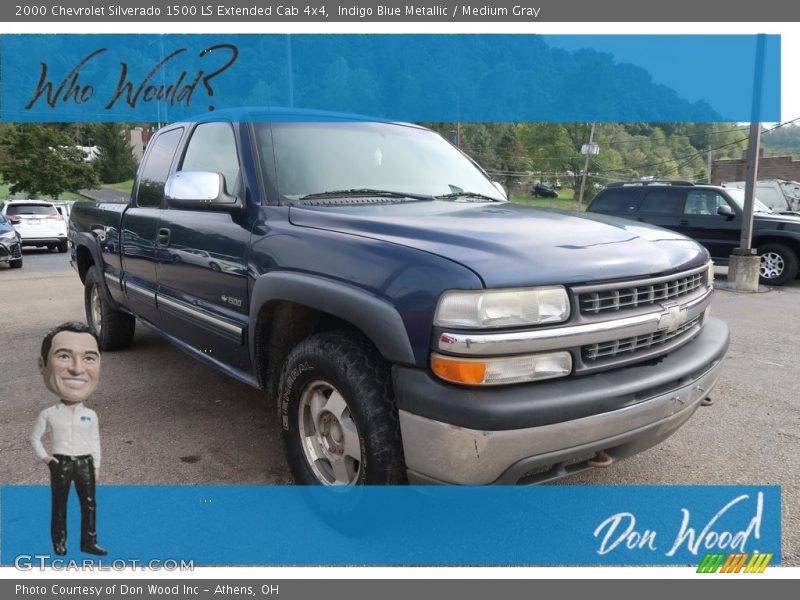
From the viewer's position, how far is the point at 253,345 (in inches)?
119

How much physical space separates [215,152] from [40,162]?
36.0 metres

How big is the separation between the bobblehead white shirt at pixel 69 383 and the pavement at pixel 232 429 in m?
1.32

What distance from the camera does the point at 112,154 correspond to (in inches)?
1813

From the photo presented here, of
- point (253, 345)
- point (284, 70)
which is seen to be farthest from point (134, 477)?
point (284, 70)

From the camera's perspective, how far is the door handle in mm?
3790

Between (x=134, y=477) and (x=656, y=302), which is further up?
(x=656, y=302)

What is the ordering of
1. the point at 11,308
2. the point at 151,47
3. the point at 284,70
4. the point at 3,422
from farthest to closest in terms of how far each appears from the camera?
1. the point at 284,70
2. the point at 11,308
3. the point at 151,47
4. the point at 3,422

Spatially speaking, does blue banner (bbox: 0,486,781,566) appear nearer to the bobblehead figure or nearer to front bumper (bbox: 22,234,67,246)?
the bobblehead figure

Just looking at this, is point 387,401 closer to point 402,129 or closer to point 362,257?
point 362,257

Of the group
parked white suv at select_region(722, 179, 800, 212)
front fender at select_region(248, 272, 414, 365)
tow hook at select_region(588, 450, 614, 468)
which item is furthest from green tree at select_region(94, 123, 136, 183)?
tow hook at select_region(588, 450, 614, 468)

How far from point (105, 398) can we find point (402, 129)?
9.15 ft

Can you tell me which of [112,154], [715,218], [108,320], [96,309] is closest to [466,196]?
[108,320]

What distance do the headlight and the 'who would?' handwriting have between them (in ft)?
9.58

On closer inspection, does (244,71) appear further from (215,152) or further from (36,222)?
(36,222)
